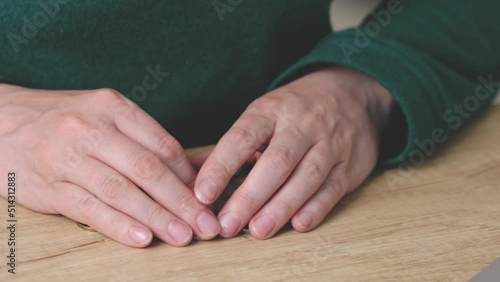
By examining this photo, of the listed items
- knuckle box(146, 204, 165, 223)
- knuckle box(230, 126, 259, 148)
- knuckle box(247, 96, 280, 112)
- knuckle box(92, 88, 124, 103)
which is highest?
knuckle box(92, 88, 124, 103)

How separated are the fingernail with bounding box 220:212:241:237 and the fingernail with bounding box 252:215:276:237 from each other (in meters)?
0.02

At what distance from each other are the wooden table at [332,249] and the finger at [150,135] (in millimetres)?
97

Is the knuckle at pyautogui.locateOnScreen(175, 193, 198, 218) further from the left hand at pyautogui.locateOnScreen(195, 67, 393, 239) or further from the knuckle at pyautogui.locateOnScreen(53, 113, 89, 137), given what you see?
the knuckle at pyautogui.locateOnScreen(53, 113, 89, 137)

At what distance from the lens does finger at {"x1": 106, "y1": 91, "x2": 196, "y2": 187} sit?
76cm

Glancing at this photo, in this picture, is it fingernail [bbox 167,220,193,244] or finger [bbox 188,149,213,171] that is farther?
finger [bbox 188,149,213,171]

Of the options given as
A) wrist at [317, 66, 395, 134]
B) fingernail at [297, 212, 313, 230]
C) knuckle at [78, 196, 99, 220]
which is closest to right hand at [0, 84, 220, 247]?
knuckle at [78, 196, 99, 220]

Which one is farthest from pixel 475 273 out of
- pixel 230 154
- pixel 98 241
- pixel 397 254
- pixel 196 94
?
pixel 196 94

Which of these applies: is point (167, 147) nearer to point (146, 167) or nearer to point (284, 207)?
point (146, 167)

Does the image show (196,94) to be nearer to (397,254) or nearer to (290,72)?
(290,72)

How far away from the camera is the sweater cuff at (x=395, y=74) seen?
92cm

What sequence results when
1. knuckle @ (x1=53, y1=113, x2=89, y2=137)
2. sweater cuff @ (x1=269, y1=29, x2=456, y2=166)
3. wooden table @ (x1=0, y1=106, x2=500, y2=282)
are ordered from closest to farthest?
1. wooden table @ (x1=0, y1=106, x2=500, y2=282)
2. knuckle @ (x1=53, y1=113, x2=89, y2=137)
3. sweater cuff @ (x1=269, y1=29, x2=456, y2=166)

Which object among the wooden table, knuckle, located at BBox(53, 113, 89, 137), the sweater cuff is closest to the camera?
the wooden table

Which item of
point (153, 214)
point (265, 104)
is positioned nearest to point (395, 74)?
point (265, 104)

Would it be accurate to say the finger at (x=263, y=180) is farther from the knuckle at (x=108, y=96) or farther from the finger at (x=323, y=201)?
the knuckle at (x=108, y=96)
